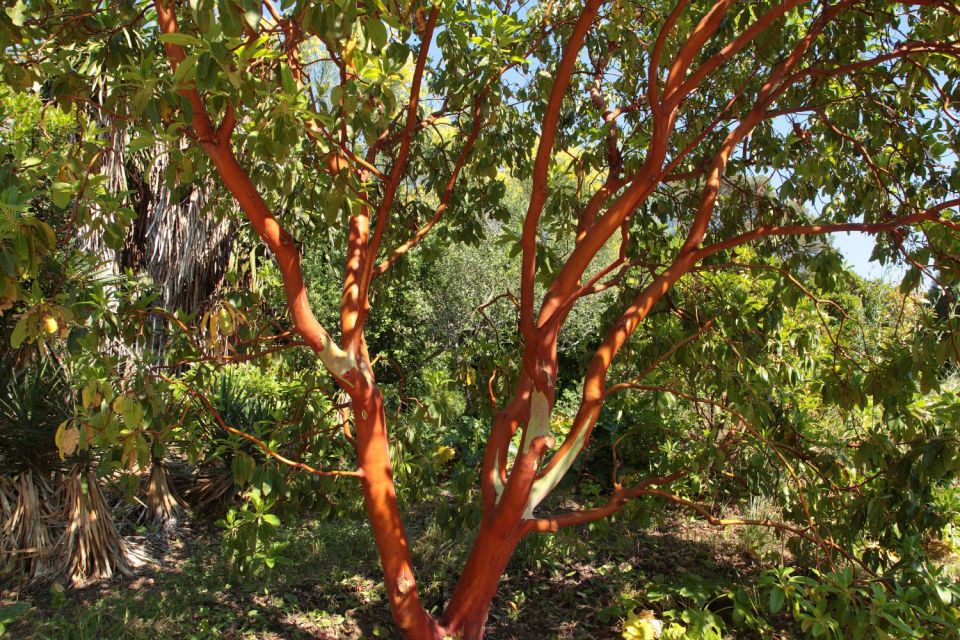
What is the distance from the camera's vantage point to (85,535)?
4.64 metres

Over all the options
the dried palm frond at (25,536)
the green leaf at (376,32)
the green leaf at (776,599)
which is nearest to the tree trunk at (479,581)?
the green leaf at (776,599)

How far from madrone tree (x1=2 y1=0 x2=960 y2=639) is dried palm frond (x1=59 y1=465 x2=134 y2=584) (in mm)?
2239

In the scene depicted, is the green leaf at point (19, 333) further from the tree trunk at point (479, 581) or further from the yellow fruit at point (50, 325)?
the tree trunk at point (479, 581)

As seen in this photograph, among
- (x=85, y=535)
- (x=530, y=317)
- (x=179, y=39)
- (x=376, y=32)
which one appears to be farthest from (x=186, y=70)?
(x=85, y=535)

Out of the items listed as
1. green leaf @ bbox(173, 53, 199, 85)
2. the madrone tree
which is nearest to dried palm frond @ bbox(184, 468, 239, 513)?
the madrone tree

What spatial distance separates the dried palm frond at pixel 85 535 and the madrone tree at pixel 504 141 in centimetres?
224

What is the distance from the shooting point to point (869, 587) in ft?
10.9

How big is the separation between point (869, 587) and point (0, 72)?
14.2 feet

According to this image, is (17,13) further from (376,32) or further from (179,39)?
(376,32)

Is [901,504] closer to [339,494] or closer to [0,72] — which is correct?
[339,494]

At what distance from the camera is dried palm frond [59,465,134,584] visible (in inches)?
181

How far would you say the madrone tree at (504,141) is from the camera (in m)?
2.22

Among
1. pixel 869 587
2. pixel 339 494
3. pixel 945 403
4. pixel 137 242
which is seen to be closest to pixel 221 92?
pixel 339 494

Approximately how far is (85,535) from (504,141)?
12.1 ft
